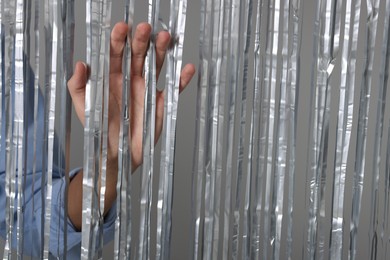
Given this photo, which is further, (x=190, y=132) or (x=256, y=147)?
(x=190, y=132)

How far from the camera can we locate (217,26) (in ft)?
3.03

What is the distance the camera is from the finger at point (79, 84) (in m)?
0.90

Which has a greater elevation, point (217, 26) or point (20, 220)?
point (217, 26)

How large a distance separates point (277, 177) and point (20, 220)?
329 mm

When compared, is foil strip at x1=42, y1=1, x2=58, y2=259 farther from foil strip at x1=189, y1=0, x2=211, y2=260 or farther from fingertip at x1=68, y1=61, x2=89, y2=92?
foil strip at x1=189, y1=0, x2=211, y2=260

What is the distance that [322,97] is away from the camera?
94 centimetres

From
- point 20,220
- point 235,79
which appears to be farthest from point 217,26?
point 20,220

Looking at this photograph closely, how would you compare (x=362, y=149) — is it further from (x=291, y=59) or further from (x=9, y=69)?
(x=9, y=69)

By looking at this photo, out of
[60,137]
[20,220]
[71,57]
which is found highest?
[71,57]

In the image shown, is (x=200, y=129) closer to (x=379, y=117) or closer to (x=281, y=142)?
(x=281, y=142)

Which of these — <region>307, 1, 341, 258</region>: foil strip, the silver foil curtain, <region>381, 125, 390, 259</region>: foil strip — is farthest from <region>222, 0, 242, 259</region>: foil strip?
<region>381, 125, 390, 259</region>: foil strip

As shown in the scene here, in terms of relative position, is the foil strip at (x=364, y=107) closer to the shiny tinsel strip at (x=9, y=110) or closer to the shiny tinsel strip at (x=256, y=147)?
the shiny tinsel strip at (x=256, y=147)

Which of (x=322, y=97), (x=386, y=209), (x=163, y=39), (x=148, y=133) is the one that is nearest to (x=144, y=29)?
(x=163, y=39)

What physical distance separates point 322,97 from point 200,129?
6.3 inches
